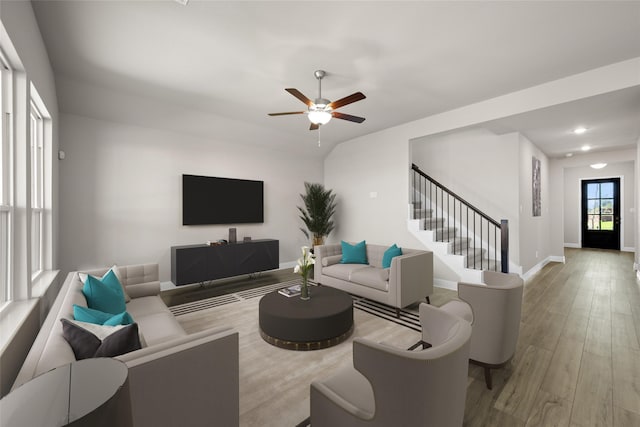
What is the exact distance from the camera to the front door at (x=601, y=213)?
821 cm

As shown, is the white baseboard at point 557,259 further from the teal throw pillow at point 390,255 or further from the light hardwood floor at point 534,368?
the teal throw pillow at point 390,255

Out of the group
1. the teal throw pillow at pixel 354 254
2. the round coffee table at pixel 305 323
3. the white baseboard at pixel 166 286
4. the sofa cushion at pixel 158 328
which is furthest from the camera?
the white baseboard at pixel 166 286

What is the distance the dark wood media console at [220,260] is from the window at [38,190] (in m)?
1.60

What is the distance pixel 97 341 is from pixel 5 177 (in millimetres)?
1466

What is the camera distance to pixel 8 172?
1.91 metres

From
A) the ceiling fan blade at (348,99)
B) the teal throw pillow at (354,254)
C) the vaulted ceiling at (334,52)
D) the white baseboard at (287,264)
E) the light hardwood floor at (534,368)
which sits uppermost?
the vaulted ceiling at (334,52)

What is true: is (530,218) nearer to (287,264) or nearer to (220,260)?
(287,264)

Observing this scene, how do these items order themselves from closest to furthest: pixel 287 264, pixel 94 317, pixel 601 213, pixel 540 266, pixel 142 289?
pixel 94 317 < pixel 142 289 < pixel 540 266 < pixel 287 264 < pixel 601 213

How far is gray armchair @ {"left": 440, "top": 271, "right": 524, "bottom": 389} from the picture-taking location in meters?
2.04

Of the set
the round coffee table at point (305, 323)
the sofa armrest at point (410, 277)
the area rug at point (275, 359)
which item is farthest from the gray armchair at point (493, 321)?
the sofa armrest at point (410, 277)

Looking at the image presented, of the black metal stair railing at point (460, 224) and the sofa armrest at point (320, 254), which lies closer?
the sofa armrest at point (320, 254)

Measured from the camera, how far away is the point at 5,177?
189 cm

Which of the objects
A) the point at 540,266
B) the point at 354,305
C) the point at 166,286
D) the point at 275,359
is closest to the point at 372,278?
the point at 354,305

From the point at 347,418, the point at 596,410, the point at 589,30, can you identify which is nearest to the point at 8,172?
the point at 347,418
